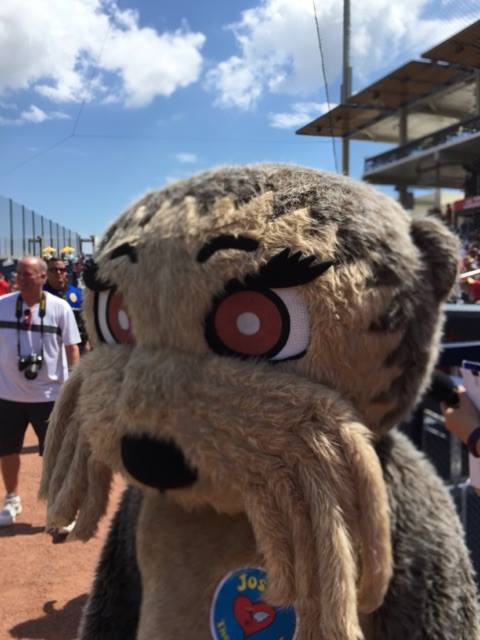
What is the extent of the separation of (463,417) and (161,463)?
0.86 metres

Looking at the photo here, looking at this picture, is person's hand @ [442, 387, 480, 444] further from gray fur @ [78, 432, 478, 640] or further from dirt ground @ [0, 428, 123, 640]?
dirt ground @ [0, 428, 123, 640]

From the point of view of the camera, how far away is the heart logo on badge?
4.23 feet

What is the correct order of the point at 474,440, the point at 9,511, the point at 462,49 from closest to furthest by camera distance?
the point at 474,440 → the point at 9,511 → the point at 462,49

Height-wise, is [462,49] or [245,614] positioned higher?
[462,49]

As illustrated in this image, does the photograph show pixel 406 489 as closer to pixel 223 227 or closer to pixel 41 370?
pixel 223 227

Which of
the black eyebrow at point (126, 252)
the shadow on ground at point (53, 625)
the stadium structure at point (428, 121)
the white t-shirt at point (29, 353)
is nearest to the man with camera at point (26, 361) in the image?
the white t-shirt at point (29, 353)

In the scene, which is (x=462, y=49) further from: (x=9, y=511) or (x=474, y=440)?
(x=474, y=440)

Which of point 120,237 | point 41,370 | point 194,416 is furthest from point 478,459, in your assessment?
point 41,370

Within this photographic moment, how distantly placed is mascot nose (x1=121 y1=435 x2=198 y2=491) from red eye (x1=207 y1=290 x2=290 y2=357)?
0.69 ft

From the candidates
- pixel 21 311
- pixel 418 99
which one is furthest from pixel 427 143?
pixel 21 311

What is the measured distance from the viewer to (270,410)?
112 centimetres

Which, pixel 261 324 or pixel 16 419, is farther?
pixel 16 419

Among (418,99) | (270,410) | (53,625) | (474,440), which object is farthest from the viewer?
(418,99)

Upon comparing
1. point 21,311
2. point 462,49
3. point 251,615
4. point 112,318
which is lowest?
point 251,615
